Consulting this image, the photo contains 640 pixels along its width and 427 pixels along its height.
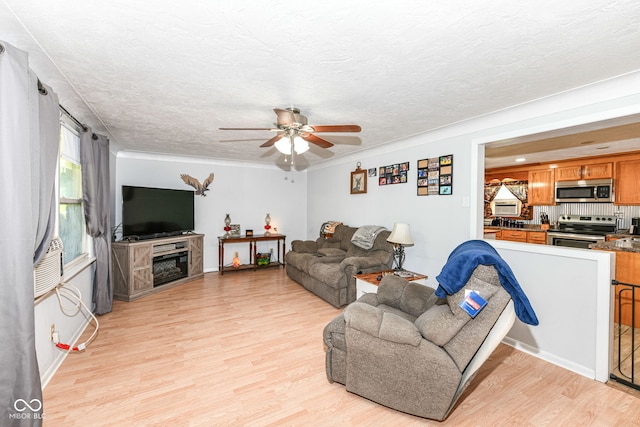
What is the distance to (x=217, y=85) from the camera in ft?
7.34

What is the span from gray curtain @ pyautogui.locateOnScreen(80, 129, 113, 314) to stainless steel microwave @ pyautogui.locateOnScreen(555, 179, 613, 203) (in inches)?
291

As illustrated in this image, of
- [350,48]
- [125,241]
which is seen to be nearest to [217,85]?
[350,48]

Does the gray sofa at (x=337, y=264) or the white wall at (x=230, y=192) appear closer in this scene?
the gray sofa at (x=337, y=264)

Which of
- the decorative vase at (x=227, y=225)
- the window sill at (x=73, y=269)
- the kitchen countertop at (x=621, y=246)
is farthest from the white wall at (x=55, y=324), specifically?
the kitchen countertop at (x=621, y=246)

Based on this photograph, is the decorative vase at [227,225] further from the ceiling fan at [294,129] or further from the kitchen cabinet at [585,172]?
the kitchen cabinet at [585,172]

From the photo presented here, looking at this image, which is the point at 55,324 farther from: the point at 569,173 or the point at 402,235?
the point at 569,173

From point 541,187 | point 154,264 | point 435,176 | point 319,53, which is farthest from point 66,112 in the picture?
point 541,187

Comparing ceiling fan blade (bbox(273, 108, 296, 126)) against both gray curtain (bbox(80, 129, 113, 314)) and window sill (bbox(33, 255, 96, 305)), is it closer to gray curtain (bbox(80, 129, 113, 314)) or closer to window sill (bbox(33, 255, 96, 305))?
gray curtain (bbox(80, 129, 113, 314))

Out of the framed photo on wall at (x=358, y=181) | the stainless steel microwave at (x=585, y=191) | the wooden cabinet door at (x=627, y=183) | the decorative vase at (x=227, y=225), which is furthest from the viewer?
the decorative vase at (x=227, y=225)

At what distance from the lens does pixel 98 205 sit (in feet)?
10.8

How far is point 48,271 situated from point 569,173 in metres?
7.47

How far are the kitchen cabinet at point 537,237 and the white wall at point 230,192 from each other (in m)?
4.71

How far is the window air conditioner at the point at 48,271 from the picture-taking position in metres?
2.03

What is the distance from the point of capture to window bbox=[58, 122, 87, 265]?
9.38ft
